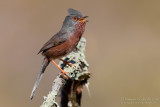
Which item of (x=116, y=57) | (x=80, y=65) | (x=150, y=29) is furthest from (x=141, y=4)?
(x=80, y=65)

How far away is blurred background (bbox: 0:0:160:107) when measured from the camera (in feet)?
23.0

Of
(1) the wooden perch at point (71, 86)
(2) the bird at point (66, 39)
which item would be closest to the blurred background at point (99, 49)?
(2) the bird at point (66, 39)

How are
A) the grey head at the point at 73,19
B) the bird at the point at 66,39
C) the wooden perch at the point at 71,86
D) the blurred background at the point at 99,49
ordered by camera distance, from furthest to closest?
the blurred background at the point at 99,49
the grey head at the point at 73,19
the bird at the point at 66,39
the wooden perch at the point at 71,86

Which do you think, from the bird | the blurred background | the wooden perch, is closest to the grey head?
the bird

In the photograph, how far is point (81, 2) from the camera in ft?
37.3

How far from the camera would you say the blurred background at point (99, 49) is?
700cm

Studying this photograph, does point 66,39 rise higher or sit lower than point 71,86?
higher

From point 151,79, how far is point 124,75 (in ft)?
2.41

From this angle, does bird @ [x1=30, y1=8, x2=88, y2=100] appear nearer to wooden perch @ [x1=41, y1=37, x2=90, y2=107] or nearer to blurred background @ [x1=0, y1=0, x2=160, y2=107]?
wooden perch @ [x1=41, y1=37, x2=90, y2=107]

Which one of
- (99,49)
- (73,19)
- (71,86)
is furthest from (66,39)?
(99,49)

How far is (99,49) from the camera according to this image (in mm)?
8961

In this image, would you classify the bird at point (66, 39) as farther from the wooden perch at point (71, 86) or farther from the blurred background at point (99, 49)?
the blurred background at point (99, 49)

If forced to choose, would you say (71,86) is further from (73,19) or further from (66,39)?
(73,19)

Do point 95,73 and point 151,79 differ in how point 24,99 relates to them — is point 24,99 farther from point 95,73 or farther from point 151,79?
point 151,79
